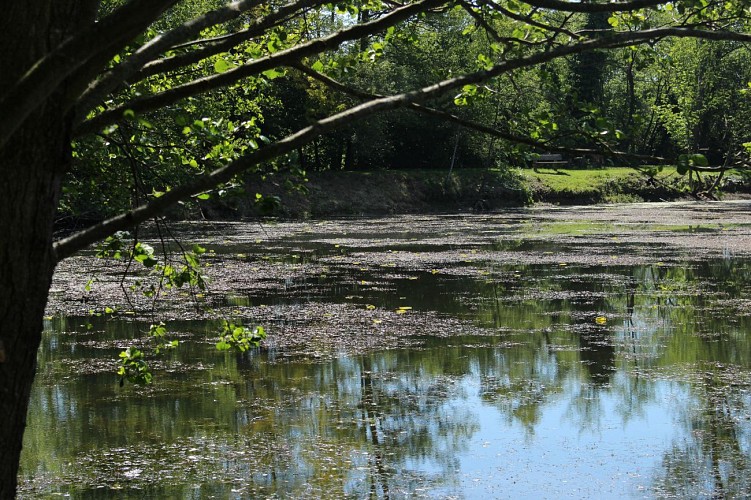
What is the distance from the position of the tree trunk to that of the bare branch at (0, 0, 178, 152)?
33 cm

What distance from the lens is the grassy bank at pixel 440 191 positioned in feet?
128

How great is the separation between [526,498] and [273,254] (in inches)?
631

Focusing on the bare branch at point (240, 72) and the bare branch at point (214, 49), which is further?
the bare branch at point (214, 49)

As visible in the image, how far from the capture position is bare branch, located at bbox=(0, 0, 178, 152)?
6.82 ft

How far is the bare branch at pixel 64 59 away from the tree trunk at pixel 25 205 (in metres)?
0.33

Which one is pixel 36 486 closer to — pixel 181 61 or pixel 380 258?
pixel 181 61

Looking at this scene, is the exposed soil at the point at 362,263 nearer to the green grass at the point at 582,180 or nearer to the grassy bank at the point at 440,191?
the grassy bank at the point at 440,191

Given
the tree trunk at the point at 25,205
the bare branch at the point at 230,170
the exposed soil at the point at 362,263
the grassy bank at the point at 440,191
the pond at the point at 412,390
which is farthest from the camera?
the grassy bank at the point at 440,191

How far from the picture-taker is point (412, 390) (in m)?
8.96

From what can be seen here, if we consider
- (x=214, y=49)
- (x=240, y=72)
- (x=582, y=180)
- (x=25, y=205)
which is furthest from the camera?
(x=582, y=180)

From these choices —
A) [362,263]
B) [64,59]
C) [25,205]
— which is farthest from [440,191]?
[64,59]

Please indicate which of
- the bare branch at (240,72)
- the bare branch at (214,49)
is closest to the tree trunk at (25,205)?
the bare branch at (240,72)

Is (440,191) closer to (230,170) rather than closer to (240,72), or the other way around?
(240,72)

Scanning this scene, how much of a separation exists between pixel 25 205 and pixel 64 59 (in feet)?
1.61
